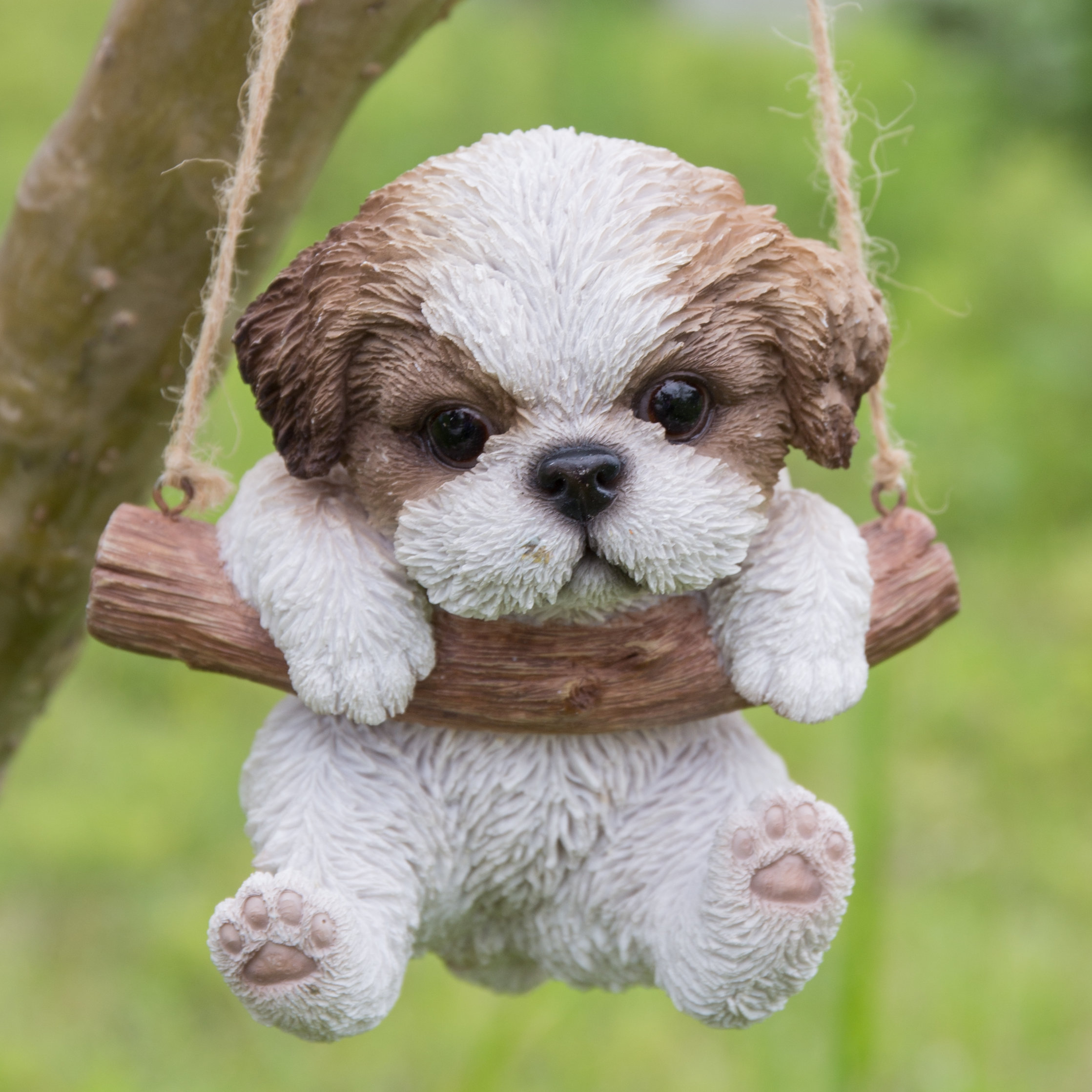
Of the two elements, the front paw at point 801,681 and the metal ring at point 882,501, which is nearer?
the front paw at point 801,681

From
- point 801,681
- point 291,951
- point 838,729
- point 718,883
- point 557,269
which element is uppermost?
point 557,269

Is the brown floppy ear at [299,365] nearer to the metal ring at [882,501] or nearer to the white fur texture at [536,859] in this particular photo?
the white fur texture at [536,859]

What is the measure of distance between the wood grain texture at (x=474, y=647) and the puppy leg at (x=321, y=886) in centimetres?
4

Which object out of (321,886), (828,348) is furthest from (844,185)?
(321,886)

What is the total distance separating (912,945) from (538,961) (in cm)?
131

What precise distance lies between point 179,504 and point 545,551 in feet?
0.86

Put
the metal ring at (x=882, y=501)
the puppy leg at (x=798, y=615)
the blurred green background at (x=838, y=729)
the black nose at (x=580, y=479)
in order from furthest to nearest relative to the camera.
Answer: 1. the blurred green background at (x=838, y=729)
2. the metal ring at (x=882, y=501)
3. the puppy leg at (x=798, y=615)
4. the black nose at (x=580, y=479)

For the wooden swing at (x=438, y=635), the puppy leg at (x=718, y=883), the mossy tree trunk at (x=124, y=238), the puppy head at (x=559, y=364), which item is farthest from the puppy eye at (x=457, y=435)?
the mossy tree trunk at (x=124, y=238)

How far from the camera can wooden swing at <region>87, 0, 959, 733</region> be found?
76cm

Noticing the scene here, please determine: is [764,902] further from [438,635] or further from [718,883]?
[438,635]

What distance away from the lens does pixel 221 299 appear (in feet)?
2.49

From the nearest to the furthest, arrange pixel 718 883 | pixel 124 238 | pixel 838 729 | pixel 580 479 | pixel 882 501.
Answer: pixel 580 479, pixel 718 883, pixel 882 501, pixel 124 238, pixel 838 729

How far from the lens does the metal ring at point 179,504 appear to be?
0.79 meters

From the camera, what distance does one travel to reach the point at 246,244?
3.34 ft
